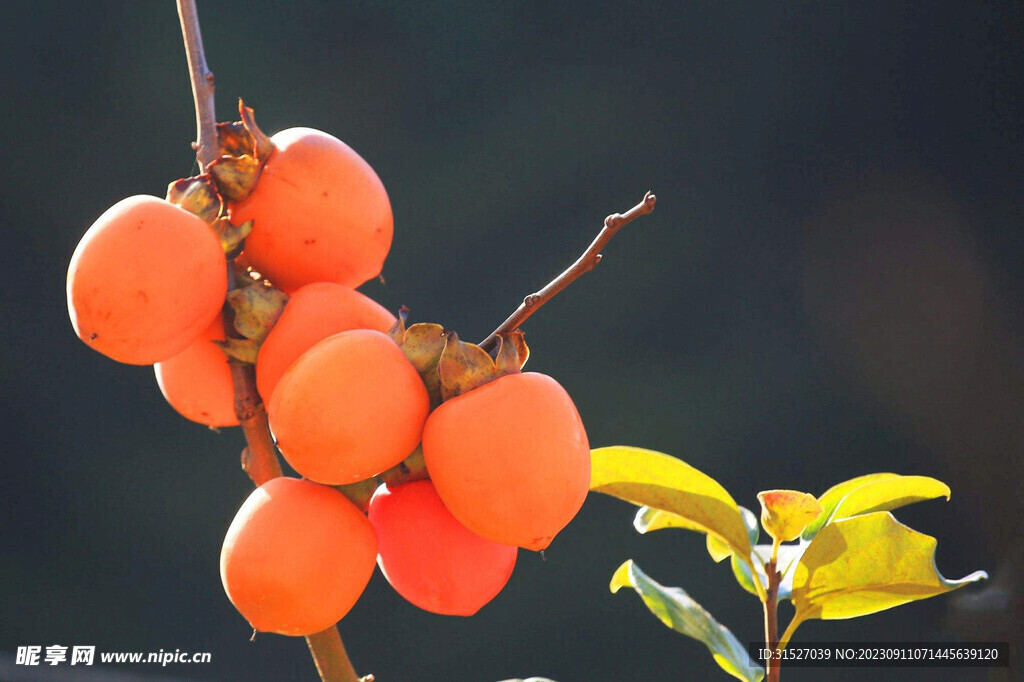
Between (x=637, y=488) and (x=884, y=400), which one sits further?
(x=884, y=400)

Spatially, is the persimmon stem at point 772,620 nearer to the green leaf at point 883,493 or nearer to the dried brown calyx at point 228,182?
the green leaf at point 883,493

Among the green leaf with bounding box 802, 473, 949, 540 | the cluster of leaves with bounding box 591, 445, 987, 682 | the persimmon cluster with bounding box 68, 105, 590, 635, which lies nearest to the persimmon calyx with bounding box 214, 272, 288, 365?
the persimmon cluster with bounding box 68, 105, 590, 635

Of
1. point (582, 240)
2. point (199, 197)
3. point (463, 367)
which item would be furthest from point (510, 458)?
point (582, 240)

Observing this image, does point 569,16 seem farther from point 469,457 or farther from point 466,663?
point 469,457

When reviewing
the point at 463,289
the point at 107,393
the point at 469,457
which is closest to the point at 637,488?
the point at 469,457

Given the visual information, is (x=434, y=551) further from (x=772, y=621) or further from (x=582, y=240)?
(x=582, y=240)

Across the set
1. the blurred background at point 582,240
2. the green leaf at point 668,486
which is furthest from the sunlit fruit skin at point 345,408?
the blurred background at point 582,240

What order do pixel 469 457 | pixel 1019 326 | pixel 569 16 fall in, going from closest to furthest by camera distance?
pixel 469 457, pixel 1019 326, pixel 569 16

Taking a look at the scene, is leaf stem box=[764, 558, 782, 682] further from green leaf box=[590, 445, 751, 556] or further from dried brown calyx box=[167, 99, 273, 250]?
dried brown calyx box=[167, 99, 273, 250]
